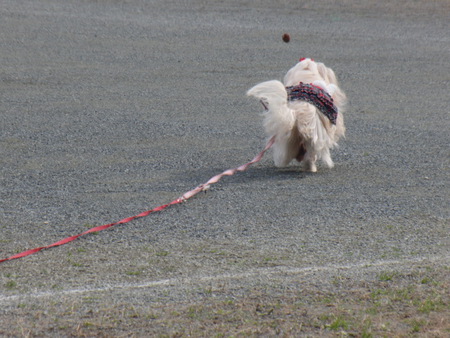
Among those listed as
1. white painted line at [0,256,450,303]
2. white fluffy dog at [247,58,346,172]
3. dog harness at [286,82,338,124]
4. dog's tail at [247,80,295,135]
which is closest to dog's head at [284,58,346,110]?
white fluffy dog at [247,58,346,172]

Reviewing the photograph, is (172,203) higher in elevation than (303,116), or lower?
lower

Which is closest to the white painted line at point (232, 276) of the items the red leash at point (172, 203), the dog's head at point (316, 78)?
the red leash at point (172, 203)

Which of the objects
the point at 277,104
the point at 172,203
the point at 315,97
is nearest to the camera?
the point at 172,203

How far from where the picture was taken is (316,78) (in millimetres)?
7516

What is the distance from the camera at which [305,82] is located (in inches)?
295

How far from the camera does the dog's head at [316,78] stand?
24.4 ft

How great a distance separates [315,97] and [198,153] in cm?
159

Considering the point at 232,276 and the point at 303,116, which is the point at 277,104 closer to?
the point at 303,116

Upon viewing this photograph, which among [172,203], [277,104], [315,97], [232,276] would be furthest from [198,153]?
[232,276]

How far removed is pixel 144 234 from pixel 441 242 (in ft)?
7.35

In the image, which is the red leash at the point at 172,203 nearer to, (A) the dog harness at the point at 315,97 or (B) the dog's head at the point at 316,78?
(A) the dog harness at the point at 315,97

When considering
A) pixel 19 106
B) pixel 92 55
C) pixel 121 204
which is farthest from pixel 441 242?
pixel 92 55

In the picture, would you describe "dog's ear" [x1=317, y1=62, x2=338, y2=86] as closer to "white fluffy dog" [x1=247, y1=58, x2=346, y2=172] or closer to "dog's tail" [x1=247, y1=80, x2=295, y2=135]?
"white fluffy dog" [x1=247, y1=58, x2=346, y2=172]

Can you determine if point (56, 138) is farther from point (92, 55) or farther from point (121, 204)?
point (92, 55)
